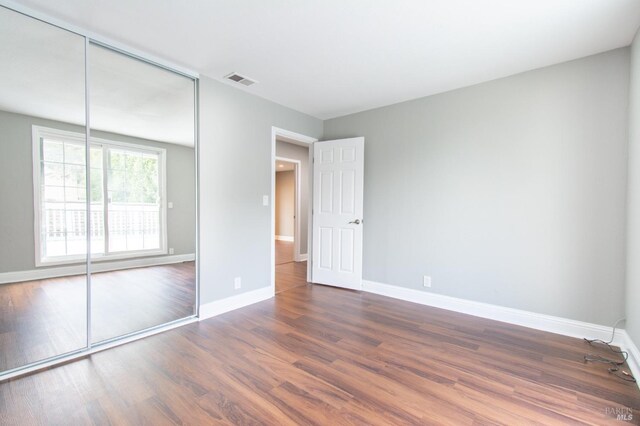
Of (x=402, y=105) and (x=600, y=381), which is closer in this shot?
(x=600, y=381)

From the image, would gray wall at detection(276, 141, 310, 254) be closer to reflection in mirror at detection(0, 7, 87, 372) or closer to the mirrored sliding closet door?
the mirrored sliding closet door

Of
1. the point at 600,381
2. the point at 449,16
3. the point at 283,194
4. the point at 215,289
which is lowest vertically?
the point at 600,381

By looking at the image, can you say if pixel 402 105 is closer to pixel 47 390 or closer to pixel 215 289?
pixel 215 289

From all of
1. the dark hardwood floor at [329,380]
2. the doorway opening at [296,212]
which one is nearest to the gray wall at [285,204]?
the doorway opening at [296,212]

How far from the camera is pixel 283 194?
9938 millimetres

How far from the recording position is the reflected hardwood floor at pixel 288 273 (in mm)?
4414

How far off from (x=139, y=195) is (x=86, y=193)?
0.44m

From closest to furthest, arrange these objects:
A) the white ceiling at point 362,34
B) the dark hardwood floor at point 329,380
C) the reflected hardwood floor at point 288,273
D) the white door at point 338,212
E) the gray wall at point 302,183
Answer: the dark hardwood floor at point 329,380 < the white ceiling at point 362,34 < the white door at point 338,212 < the reflected hardwood floor at point 288,273 < the gray wall at point 302,183

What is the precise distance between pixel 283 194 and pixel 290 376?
8.18 m

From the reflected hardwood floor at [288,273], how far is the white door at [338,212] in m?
0.37

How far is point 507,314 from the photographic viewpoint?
119 inches

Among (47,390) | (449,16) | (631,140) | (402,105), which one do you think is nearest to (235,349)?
(47,390)

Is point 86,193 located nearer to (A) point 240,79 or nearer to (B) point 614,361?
(A) point 240,79

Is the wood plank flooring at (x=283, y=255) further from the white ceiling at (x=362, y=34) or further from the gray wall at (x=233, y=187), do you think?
the white ceiling at (x=362, y=34)
